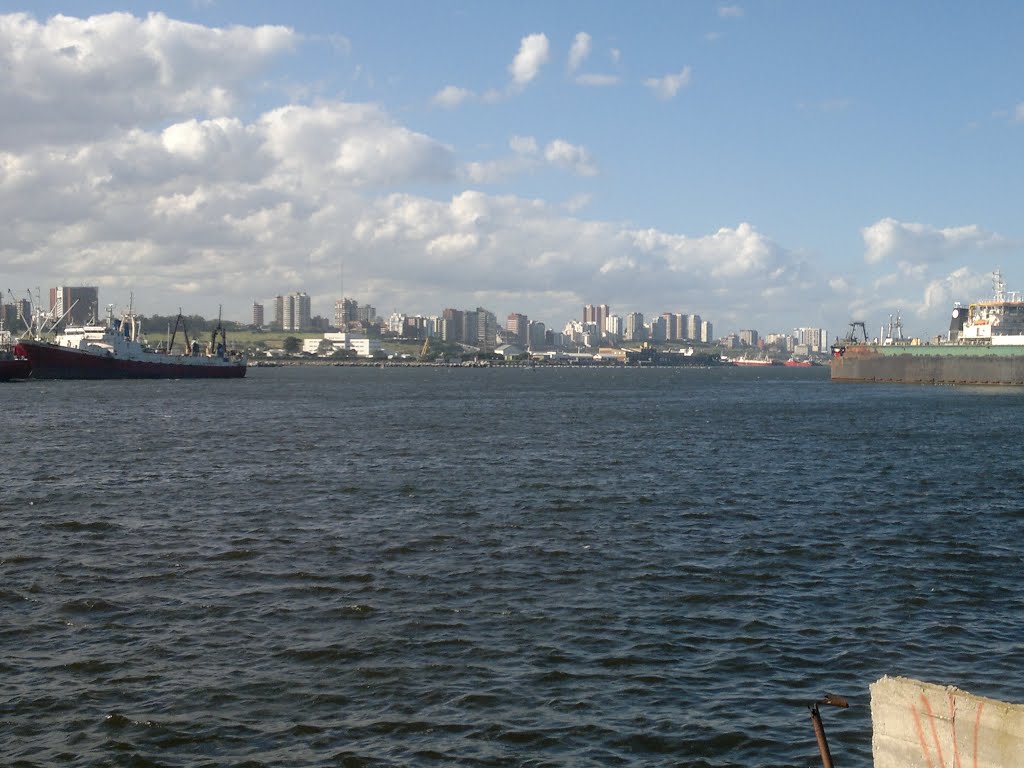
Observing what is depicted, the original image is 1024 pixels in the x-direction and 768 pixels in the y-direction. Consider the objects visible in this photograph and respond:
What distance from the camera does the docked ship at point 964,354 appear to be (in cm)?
14500

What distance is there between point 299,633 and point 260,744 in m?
5.28

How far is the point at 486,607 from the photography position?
2141 centimetres

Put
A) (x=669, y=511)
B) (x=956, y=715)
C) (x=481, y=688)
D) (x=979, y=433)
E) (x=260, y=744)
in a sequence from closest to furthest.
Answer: (x=956, y=715) < (x=260, y=744) < (x=481, y=688) < (x=669, y=511) < (x=979, y=433)

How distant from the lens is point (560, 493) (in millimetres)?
39344

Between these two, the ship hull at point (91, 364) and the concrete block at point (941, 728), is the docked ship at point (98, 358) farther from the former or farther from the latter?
the concrete block at point (941, 728)

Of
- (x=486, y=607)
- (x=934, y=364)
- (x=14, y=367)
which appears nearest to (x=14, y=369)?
(x=14, y=367)

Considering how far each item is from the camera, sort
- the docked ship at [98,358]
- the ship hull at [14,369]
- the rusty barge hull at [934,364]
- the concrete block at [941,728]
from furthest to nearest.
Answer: the docked ship at [98,358]
the ship hull at [14,369]
the rusty barge hull at [934,364]
the concrete block at [941,728]

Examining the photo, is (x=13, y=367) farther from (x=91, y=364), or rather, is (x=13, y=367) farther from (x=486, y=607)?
(x=486, y=607)

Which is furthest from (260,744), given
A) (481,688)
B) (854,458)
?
(854,458)

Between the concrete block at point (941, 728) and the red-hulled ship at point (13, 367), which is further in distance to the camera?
the red-hulled ship at point (13, 367)

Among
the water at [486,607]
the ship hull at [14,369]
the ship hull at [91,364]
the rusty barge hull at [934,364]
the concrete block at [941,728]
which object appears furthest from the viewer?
the ship hull at [91,364]

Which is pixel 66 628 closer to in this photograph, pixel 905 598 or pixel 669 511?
pixel 905 598

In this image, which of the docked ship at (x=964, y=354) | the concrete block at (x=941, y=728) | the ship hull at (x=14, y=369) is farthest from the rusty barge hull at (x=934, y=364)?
the concrete block at (x=941, y=728)

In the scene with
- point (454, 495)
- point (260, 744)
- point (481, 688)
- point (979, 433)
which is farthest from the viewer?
point (979, 433)
